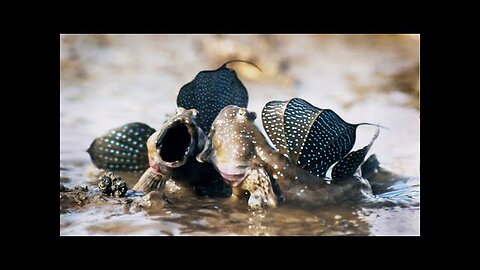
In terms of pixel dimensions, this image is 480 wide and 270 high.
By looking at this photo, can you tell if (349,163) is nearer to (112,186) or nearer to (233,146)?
(233,146)

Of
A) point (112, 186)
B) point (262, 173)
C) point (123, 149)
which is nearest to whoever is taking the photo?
point (262, 173)

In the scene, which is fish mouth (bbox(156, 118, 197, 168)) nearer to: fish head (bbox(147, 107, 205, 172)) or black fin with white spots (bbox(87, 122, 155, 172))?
fish head (bbox(147, 107, 205, 172))

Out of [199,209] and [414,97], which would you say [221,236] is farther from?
[414,97]

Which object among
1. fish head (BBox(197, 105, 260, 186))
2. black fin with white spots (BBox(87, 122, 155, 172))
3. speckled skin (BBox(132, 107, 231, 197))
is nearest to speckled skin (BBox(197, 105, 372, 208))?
fish head (BBox(197, 105, 260, 186))

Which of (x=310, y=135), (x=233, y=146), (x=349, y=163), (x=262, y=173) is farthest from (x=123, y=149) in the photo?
(x=349, y=163)

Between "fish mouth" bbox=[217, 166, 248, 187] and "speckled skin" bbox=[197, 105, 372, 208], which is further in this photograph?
"fish mouth" bbox=[217, 166, 248, 187]

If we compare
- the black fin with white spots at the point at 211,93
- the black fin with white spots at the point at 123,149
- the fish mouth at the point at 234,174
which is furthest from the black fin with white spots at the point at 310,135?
the black fin with white spots at the point at 123,149
